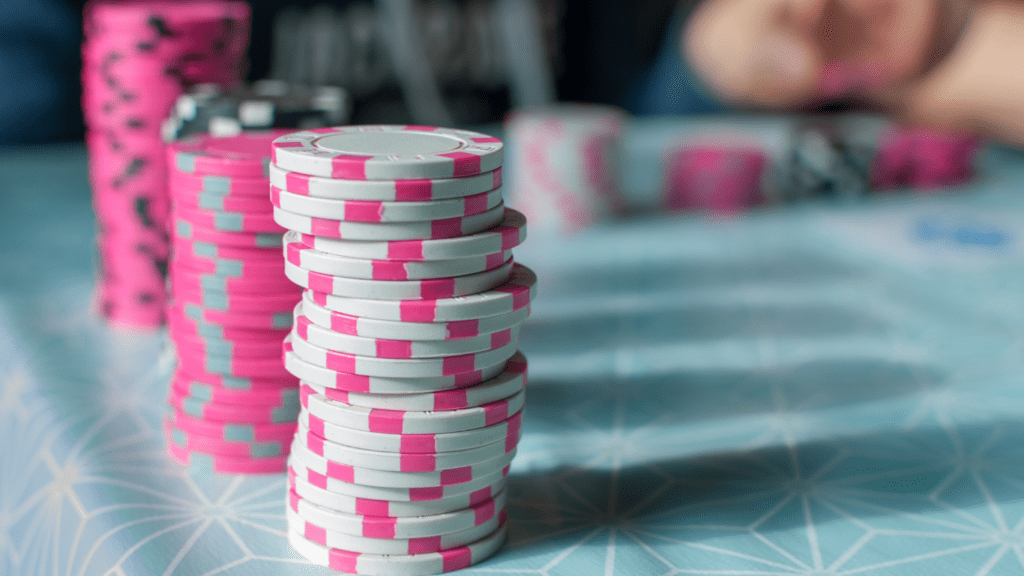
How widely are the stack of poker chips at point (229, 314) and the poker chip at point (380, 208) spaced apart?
0.88ft

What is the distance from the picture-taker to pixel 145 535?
1.13 m

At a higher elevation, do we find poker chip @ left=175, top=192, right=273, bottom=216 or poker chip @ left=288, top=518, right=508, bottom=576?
poker chip @ left=175, top=192, right=273, bottom=216

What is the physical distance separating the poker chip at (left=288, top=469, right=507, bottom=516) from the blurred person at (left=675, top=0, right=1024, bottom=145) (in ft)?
5.06

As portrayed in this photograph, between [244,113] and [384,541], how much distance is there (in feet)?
2.95

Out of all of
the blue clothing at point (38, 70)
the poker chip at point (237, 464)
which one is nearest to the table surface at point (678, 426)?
the poker chip at point (237, 464)

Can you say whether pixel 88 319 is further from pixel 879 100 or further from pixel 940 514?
pixel 879 100

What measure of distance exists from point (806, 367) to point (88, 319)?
5.15 ft

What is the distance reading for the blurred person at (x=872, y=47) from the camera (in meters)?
2.22

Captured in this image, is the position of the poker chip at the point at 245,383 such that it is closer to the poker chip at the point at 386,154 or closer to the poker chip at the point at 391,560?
the poker chip at the point at 391,560

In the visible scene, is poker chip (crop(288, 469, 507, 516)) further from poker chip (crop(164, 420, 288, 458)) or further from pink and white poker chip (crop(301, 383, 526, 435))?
poker chip (crop(164, 420, 288, 458))

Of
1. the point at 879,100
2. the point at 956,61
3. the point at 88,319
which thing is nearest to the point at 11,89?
the point at 88,319

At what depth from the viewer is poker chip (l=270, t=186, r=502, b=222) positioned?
97 centimetres

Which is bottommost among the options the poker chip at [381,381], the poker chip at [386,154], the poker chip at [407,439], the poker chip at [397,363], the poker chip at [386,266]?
the poker chip at [407,439]

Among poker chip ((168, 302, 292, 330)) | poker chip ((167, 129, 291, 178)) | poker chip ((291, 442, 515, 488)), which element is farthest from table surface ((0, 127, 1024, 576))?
poker chip ((167, 129, 291, 178))
